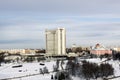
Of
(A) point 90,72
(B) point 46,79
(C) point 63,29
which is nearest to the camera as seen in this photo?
(B) point 46,79

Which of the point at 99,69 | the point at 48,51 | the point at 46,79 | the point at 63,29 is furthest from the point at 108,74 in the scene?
the point at 48,51

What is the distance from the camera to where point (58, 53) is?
90.3 m

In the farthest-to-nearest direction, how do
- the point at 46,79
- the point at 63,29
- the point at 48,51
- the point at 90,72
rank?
the point at 48,51 → the point at 63,29 → the point at 90,72 → the point at 46,79

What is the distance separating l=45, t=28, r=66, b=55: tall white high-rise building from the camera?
88500 mm

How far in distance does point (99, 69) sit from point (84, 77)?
8.15ft

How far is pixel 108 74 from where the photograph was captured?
3688cm

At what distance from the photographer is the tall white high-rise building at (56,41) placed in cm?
8850

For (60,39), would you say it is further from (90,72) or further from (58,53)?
(90,72)

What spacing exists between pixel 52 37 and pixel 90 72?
5625 cm

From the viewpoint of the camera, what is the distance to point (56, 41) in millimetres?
90000

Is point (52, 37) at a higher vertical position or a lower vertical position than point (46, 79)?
higher

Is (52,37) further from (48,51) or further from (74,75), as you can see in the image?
(74,75)

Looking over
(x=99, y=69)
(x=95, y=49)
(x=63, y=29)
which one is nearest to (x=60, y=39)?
(x=63, y=29)

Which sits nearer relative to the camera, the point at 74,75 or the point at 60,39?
the point at 74,75
